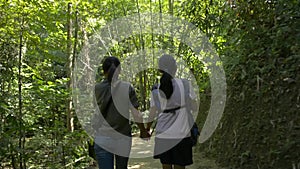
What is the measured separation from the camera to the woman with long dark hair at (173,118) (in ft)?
9.93

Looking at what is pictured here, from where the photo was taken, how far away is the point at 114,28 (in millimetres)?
13742

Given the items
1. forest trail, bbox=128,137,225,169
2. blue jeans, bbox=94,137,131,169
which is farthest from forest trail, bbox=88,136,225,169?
blue jeans, bbox=94,137,131,169

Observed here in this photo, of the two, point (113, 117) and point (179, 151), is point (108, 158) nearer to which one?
point (113, 117)

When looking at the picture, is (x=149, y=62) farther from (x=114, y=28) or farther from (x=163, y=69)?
(x=163, y=69)

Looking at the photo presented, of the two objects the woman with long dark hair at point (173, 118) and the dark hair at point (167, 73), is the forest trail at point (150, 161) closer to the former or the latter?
the woman with long dark hair at point (173, 118)

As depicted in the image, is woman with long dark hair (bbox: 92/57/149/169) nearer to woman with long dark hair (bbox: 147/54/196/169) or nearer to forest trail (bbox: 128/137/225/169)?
woman with long dark hair (bbox: 147/54/196/169)

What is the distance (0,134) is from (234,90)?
320 cm

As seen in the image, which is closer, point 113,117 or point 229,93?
point 113,117

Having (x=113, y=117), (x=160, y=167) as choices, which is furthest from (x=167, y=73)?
(x=160, y=167)

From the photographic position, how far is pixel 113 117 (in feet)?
8.57

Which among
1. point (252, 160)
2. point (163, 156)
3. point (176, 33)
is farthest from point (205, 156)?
point (176, 33)

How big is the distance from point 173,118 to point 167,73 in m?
0.40

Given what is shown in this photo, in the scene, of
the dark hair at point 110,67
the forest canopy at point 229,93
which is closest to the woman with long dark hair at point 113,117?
the dark hair at point 110,67

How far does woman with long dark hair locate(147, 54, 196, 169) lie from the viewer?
3027mm
